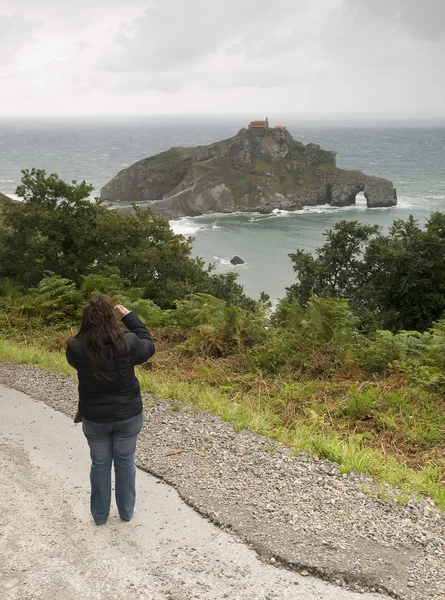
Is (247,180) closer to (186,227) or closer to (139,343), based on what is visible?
(186,227)

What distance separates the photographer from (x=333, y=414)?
8.71 metres

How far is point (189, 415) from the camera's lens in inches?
323

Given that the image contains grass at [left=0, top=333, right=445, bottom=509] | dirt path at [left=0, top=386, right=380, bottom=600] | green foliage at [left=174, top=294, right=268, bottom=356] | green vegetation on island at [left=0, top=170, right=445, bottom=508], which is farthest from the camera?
green foliage at [left=174, top=294, right=268, bottom=356]

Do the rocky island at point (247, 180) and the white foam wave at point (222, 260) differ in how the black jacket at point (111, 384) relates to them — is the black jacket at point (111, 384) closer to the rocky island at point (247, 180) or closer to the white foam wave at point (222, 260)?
the white foam wave at point (222, 260)

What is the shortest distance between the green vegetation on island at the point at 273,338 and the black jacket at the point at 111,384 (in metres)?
2.88

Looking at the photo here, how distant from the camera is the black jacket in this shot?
497 centimetres

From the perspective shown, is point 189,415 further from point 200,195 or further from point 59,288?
point 200,195

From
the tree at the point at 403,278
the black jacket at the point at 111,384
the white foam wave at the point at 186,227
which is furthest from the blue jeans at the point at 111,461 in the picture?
the white foam wave at the point at 186,227

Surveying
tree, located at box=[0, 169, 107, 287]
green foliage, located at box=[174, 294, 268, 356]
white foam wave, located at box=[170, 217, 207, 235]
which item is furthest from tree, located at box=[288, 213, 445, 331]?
white foam wave, located at box=[170, 217, 207, 235]

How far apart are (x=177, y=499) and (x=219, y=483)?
531 mm

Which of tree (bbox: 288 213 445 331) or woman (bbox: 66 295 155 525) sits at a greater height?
woman (bbox: 66 295 155 525)

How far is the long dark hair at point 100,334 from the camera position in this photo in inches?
190

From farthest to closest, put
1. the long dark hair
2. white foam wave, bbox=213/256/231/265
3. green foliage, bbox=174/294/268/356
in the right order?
white foam wave, bbox=213/256/231/265, green foliage, bbox=174/294/268/356, the long dark hair

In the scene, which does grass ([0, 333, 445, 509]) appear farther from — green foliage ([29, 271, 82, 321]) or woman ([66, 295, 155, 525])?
green foliage ([29, 271, 82, 321])
